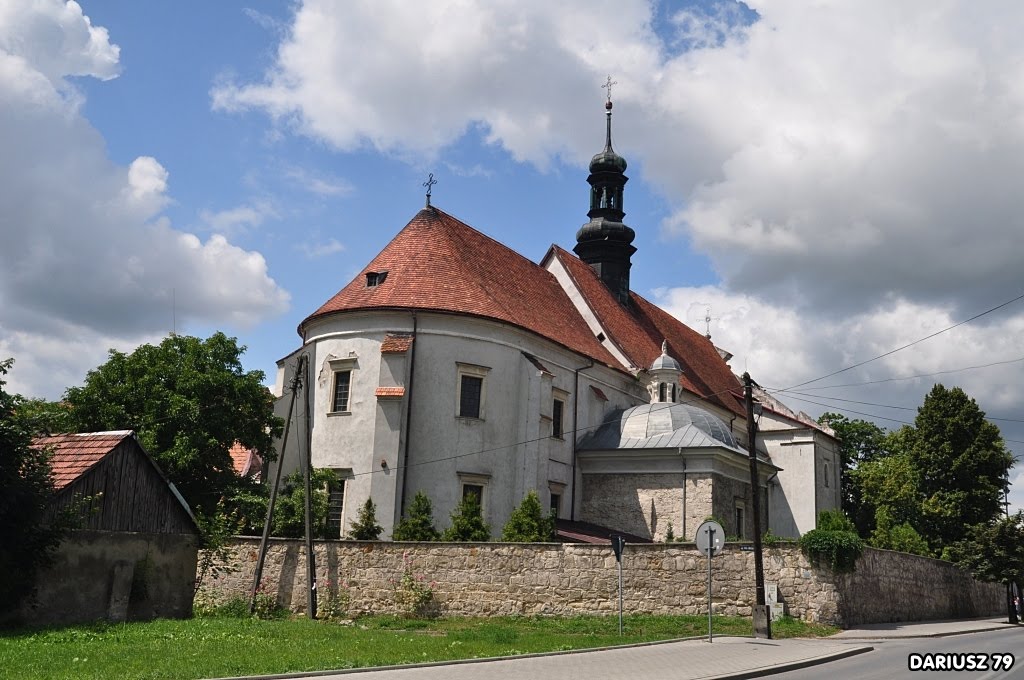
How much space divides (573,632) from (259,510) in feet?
36.9

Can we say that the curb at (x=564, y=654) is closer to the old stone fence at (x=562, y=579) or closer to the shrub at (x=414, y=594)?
the old stone fence at (x=562, y=579)

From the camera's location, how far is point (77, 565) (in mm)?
18156

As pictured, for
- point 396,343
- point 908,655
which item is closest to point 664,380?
point 396,343

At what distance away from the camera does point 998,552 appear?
1342 inches

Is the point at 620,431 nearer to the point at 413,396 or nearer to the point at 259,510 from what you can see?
the point at 413,396

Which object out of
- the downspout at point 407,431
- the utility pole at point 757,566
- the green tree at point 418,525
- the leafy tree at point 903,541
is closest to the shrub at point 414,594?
the green tree at point 418,525

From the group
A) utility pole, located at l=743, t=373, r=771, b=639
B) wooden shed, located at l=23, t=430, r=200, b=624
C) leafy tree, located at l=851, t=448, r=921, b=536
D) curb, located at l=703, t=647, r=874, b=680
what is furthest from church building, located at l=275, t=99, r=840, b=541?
curb, located at l=703, t=647, r=874, b=680

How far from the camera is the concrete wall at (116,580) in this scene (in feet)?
58.0

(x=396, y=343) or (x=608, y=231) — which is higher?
(x=608, y=231)

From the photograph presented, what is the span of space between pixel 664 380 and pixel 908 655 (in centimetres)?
2286

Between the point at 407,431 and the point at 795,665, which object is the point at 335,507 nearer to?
the point at 407,431

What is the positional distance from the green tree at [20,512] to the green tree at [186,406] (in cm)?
978

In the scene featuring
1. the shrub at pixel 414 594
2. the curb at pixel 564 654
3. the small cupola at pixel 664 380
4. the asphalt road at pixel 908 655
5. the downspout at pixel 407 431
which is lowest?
the curb at pixel 564 654

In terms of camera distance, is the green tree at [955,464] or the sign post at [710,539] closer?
the sign post at [710,539]
